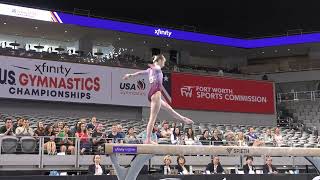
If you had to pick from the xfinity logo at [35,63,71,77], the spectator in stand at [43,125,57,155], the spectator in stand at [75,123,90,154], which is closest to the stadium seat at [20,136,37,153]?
the spectator in stand at [43,125,57,155]

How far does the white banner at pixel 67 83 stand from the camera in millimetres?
17469

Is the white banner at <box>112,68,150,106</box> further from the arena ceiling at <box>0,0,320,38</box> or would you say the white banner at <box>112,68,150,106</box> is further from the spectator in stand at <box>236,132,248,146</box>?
the spectator in stand at <box>236,132,248,146</box>

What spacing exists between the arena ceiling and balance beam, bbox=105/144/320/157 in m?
18.0

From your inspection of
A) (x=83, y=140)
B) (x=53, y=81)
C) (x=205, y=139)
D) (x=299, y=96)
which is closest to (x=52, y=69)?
(x=53, y=81)

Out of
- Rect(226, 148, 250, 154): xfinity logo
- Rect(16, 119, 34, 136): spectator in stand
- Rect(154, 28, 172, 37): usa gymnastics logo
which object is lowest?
Rect(226, 148, 250, 154): xfinity logo

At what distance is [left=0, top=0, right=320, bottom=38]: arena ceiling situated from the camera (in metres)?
25.4

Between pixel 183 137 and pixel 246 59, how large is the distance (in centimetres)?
2013

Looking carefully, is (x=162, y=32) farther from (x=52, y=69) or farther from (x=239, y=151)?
(x=239, y=151)

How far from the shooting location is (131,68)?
2056cm

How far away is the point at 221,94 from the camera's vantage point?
22344mm

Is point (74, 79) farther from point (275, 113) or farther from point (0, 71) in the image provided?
point (275, 113)

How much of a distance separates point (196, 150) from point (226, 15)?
21.1m

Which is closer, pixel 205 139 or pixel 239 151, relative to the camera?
pixel 239 151

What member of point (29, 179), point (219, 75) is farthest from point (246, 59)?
point (29, 179)
